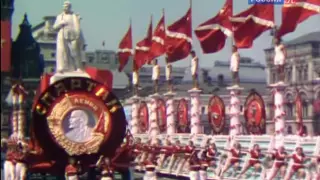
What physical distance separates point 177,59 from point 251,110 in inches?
340

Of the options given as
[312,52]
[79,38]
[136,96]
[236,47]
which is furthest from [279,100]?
[312,52]

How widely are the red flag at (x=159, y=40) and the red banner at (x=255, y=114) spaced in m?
10.8

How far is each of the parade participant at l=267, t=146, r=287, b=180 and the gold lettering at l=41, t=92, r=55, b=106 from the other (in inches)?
287

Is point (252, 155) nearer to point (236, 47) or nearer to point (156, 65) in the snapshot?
point (236, 47)

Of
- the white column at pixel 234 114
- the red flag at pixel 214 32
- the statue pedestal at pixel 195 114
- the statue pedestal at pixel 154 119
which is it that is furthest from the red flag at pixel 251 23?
the statue pedestal at pixel 154 119

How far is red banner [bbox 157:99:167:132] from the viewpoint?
44.7 m

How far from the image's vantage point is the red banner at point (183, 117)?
138ft

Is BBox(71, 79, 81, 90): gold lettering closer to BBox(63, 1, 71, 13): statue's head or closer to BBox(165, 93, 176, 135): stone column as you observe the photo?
BBox(63, 1, 71, 13): statue's head

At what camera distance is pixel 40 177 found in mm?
26953

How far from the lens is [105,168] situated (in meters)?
22.3

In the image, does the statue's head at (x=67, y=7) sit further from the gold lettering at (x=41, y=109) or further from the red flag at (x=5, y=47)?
the red flag at (x=5, y=47)

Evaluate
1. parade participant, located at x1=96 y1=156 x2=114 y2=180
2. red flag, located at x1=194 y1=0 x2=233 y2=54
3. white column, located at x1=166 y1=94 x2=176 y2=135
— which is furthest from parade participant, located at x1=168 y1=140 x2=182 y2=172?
parade participant, located at x1=96 y1=156 x2=114 y2=180

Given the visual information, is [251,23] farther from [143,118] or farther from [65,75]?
[143,118]

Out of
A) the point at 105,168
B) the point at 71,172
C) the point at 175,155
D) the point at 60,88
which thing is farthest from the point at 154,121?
the point at 71,172
